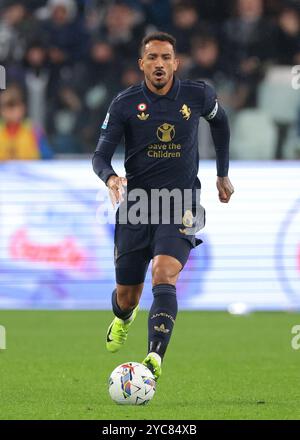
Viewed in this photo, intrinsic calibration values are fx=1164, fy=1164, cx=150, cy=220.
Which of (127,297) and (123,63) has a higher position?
(123,63)

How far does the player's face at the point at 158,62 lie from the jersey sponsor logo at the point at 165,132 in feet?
0.89

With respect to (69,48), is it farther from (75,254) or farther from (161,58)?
(161,58)

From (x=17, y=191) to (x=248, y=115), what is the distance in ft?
10.0

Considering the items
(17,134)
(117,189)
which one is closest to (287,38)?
(17,134)

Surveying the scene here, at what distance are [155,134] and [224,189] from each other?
2.54 feet

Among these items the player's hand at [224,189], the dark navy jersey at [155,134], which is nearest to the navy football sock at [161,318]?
the dark navy jersey at [155,134]

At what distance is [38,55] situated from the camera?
51.1ft

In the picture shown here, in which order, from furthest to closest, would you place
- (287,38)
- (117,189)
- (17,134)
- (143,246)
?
(287,38) < (17,134) < (143,246) < (117,189)

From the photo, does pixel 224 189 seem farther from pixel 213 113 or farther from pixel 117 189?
pixel 117 189

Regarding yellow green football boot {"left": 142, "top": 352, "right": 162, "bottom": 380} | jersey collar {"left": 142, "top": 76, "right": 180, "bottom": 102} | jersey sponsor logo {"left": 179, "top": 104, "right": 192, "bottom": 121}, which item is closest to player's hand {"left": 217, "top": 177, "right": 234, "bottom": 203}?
jersey sponsor logo {"left": 179, "top": 104, "right": 192, "bottom": 121}

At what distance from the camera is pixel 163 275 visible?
24.4 ft

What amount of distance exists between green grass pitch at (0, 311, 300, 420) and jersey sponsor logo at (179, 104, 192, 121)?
183cm

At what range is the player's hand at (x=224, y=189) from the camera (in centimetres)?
821

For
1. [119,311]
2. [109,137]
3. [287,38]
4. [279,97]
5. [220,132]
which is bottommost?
[119,311]
